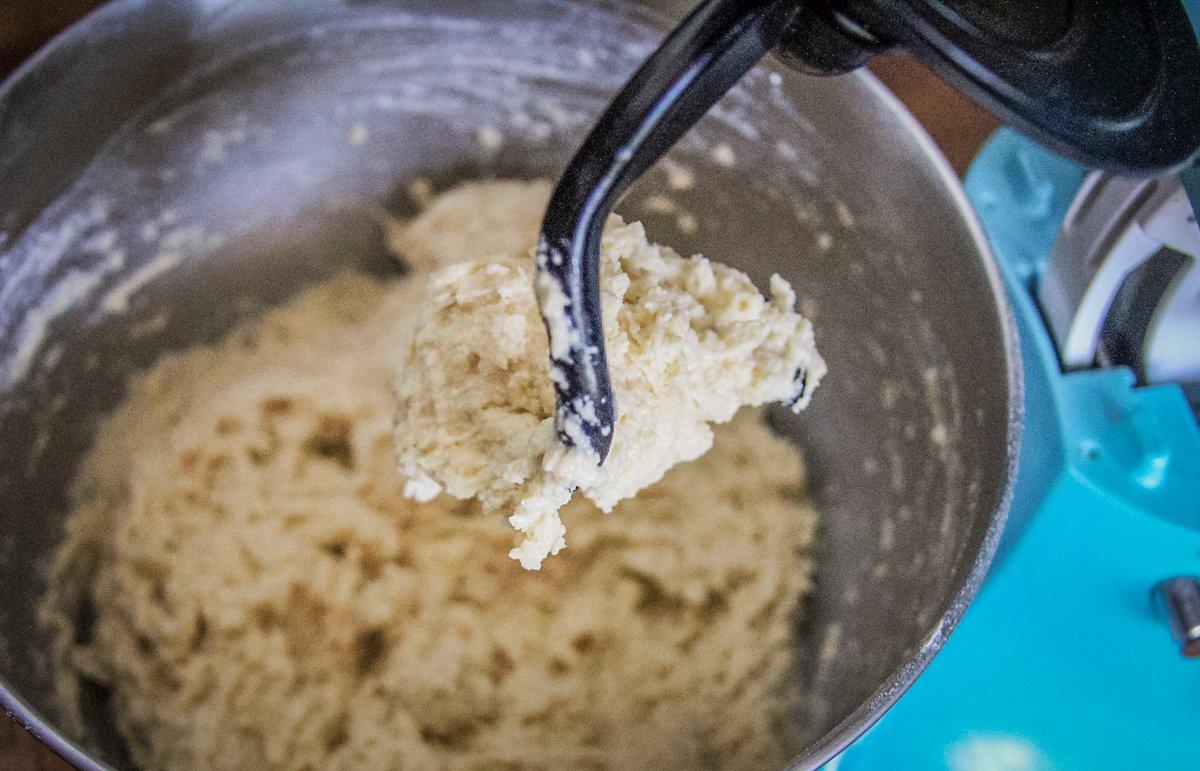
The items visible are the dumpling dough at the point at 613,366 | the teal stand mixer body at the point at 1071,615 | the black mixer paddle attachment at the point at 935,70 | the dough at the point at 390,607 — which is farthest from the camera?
the dough at the point at 390,607

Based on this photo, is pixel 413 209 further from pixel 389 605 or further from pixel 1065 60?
pixel 1065 60

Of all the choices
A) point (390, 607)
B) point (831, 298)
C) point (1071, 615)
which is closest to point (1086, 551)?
point (1071, 615)

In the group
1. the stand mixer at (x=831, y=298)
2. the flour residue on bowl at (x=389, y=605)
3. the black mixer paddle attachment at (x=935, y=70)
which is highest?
the black mixer paddle attachment at (x=935, y=70)

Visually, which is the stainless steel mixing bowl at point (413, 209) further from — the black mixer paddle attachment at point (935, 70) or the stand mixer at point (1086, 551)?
the black mixer paddle attachment at point (935, 70)

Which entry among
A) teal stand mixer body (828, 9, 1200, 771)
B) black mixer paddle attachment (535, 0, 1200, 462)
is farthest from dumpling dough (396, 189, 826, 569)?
teal stand mixer body (828, 9, 1200, 771)

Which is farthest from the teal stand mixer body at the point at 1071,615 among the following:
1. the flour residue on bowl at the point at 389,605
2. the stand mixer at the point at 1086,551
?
the flour residue on bowl at the point at 389,605

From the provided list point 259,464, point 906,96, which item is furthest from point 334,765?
point 906,96
